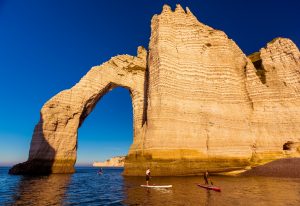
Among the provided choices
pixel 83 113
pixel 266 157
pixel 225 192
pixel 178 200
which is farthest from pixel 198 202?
pixel 83 113

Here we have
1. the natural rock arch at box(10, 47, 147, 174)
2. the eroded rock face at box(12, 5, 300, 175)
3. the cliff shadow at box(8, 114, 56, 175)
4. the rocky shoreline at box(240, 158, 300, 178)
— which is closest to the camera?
the rocky shoreline at box(240, 158, 300, 178)

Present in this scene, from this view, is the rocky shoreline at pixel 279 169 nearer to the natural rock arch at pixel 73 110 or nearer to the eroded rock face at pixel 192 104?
the eroded rock face at pixel 192 104

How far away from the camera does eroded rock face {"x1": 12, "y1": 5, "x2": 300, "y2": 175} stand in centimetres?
3110

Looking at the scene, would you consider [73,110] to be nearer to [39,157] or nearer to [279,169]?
[39,157]

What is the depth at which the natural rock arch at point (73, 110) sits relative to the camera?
129 ft

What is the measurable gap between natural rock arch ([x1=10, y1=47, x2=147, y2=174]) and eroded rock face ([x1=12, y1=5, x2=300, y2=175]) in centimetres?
15

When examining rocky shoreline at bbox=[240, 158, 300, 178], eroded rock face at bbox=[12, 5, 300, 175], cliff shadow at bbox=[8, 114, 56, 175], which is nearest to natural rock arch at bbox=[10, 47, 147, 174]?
cliff shadow at bbox=[8, 114, 56, 175]

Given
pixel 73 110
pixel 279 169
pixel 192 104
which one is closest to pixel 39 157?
pixel 73 110

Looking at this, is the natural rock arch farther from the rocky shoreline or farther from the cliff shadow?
the rocky shoreline

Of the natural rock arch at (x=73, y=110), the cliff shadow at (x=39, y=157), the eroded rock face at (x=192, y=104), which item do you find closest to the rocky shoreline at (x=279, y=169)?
the eroded rock face at (x=192, y=104)

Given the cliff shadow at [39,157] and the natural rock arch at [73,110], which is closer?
the cliff shadow at [39,157]

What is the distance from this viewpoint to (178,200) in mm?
15055

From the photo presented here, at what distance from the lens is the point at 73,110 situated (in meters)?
41.6

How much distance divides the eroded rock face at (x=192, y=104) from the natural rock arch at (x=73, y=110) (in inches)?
5.9
